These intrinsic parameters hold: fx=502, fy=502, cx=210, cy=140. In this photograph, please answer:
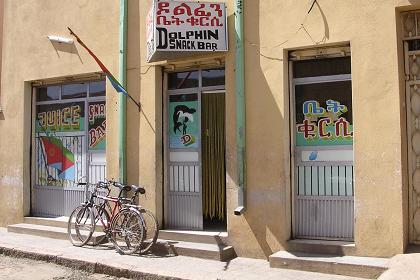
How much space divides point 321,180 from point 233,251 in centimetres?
168

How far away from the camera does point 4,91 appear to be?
1058 cm

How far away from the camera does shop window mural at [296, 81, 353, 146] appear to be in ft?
23.1

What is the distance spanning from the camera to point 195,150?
8297mm

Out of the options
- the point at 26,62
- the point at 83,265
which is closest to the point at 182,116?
the point at 83,265

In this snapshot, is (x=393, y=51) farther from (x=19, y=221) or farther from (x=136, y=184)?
(x=19, y=221)

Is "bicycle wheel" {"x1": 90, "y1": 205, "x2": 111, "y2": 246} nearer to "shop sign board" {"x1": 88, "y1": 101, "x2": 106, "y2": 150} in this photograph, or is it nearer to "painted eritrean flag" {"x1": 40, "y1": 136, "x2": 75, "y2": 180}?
"shop sign board" {"x1": 88, "y1": 101, "x2": 106, "y2": 150}

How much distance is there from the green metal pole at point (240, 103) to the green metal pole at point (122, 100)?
2.15 m

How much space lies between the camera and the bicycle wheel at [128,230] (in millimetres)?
7672

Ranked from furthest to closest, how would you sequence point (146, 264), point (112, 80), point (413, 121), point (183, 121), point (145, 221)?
point (183, 121), point (112, 80), point (145, 221), point (146, 264), point (413, 121)

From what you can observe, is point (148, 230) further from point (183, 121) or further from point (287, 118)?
point (287, 118)

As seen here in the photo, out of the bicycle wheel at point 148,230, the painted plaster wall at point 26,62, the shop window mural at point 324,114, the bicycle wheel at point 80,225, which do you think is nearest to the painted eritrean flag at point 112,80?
the painted plaster wall at point 26,62

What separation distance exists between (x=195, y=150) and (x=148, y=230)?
151 centimetres

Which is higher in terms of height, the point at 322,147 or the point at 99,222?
the point at 322,147

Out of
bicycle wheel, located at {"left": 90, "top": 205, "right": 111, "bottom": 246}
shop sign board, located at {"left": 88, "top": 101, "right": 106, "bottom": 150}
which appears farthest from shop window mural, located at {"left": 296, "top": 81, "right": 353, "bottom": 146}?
shop sign board, located at {"left": 88, "top": 101, "right": 106, "bottom": 150}
